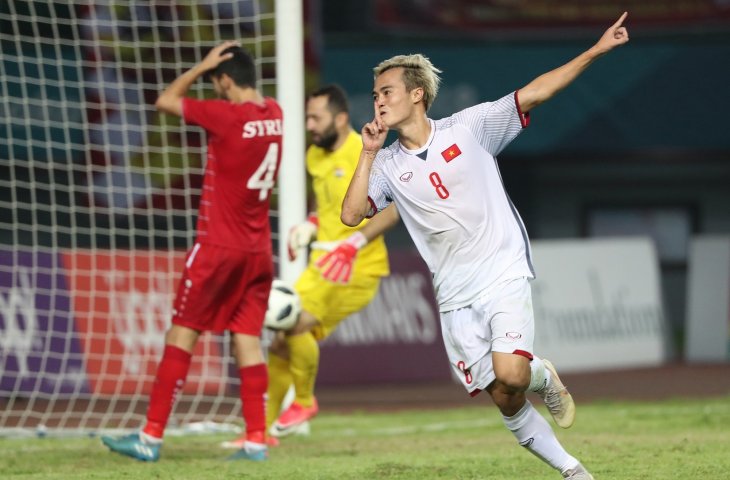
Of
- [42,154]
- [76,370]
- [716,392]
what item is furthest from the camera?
[42,154]

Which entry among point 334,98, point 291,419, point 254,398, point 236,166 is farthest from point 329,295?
point 236,166

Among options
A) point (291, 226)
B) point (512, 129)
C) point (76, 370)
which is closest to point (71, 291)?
point (76, 370)

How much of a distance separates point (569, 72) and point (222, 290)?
9.28 ft

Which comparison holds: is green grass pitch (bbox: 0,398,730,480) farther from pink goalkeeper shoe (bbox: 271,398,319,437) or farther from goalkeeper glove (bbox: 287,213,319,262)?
goalkeeper glove (bbox: 287,213,319,262)

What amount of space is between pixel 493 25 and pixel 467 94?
97cm

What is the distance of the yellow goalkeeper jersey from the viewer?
29.1ft

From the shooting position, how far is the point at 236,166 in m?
7.93

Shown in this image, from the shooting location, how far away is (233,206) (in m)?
7.98

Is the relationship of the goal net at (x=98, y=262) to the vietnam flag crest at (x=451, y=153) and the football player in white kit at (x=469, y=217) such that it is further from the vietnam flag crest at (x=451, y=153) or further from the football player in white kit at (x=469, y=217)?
the vietnam flag crest at (x=451, y=153)

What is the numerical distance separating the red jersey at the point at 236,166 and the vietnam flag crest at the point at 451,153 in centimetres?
199

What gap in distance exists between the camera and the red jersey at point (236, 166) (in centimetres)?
786

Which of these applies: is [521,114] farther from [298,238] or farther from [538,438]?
[298,238]

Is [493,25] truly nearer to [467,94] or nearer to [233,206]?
[467,94]

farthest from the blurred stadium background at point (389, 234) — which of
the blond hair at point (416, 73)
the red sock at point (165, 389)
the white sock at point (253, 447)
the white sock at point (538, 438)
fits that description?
the white sock at point (538, 438)
